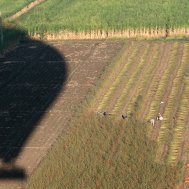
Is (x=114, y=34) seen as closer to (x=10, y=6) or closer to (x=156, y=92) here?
(x=156, y=92)

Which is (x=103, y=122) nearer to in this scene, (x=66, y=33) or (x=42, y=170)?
(x=42, y=170)

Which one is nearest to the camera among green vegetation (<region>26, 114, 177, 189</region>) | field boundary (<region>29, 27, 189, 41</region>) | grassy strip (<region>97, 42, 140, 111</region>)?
green vegetation (<region>26, 114, 177, 189</region>)

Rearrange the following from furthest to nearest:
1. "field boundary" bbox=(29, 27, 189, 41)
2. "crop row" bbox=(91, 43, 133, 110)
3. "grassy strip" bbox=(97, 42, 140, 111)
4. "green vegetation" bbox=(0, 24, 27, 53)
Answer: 1. "green vegetation" bbox=(0, 24, 27, 53)
2. "field boundary" bbox=(29, 27, 189, 41)
3. "crop row" bbox=(91, 43, 133, 110)
4. "grassy strip" bbox=(97, 42, 140, 111)

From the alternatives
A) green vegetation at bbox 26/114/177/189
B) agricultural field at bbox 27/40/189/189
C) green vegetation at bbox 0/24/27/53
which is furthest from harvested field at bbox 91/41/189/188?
green vegetation at bbox 0/24/27/53

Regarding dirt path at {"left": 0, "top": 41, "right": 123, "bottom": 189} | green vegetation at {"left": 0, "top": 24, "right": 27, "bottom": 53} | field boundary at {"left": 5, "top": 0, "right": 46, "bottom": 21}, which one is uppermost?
dirt path at {"left": 0, "top": 41, "right": 123, "bottom": 189}

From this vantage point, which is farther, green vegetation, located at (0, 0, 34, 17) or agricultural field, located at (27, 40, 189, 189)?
green vegetation, located at (0, 0, 34, 17)

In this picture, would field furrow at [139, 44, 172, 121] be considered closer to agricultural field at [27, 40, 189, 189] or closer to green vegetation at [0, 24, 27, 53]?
agricultural field at [27, 40, 189, 189]
